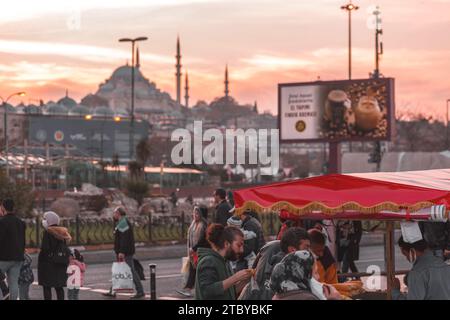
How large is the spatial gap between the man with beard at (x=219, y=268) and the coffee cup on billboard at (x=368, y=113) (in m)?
32.0

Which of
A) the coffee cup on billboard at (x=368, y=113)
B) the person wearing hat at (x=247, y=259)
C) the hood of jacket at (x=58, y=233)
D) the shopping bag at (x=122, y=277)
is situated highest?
the coffee cup on billboard at (x=368, y=113)

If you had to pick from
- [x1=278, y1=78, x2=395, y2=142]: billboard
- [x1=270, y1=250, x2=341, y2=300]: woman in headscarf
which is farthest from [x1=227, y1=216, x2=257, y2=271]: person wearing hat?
[x1=278, y1=78, x2=395, y2=142]: billboard

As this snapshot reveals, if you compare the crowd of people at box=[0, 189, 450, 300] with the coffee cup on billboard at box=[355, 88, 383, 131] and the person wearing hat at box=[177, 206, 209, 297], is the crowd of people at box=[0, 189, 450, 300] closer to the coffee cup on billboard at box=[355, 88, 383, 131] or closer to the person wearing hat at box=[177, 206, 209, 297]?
the person wearing hat at box=[177, 206, 209, 297]

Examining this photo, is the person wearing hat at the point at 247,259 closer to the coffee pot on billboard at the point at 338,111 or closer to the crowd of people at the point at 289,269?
the crowd of people at the point at 289,269

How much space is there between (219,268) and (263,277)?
3.81ft

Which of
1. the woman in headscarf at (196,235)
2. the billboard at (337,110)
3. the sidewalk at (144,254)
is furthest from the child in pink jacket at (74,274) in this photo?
the billboard at (337,110)

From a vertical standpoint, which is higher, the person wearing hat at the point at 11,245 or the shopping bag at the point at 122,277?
the person wearing hat at the point at 11,245

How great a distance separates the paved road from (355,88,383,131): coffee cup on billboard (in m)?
9.38

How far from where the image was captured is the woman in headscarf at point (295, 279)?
7508 millimetres

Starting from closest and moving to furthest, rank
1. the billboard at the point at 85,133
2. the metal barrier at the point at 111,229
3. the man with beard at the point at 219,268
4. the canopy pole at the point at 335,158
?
the man with beard at the point at 219,268 → the metal barrier at the point at 111,229 → the canopy pole at the point at 335,158 → the billboard at the point at 85,133

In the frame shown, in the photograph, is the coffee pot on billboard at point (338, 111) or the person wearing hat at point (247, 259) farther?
the coffee pot on billboard at point (338, 111)

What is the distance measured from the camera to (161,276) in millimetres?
23219
